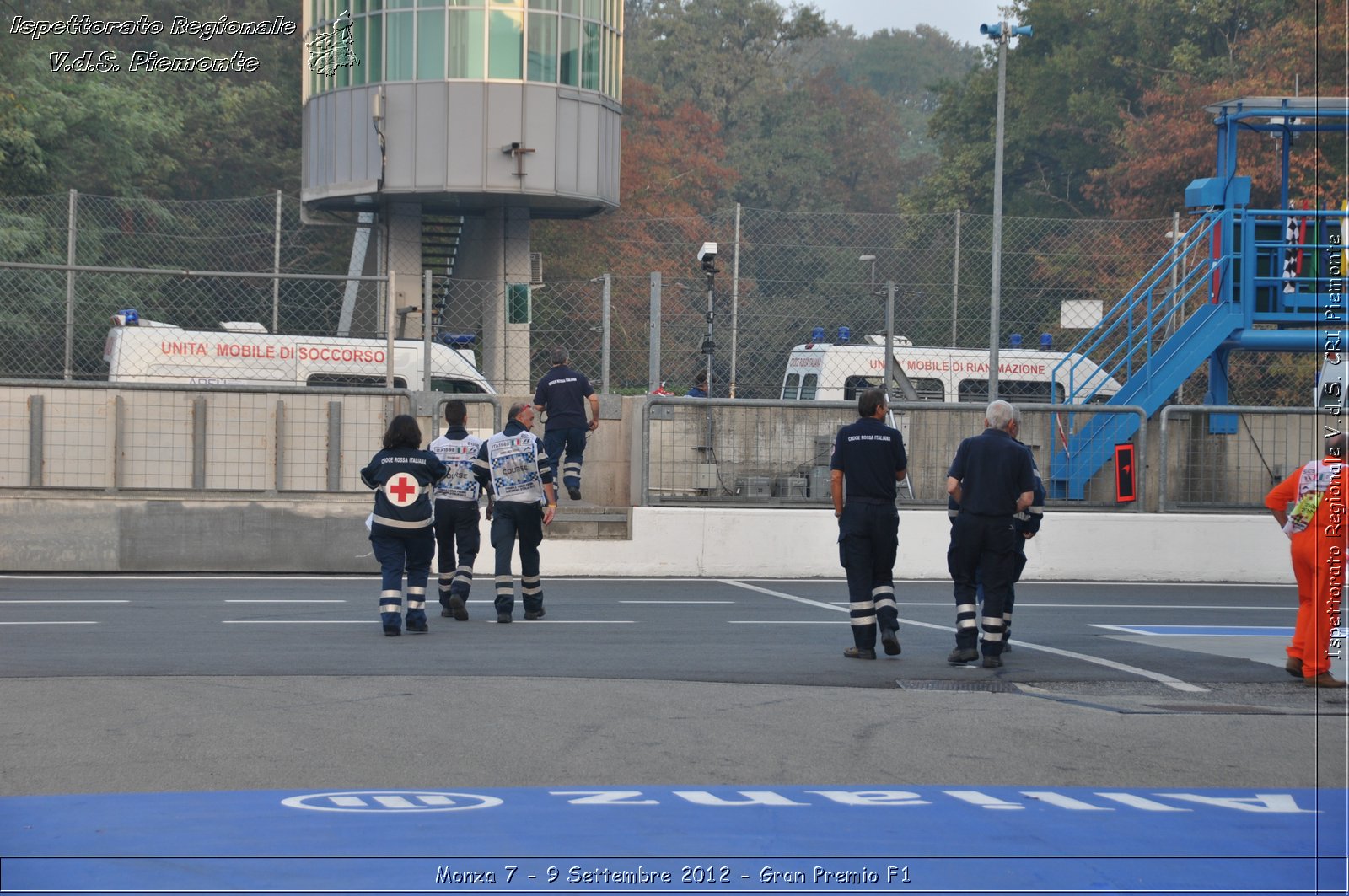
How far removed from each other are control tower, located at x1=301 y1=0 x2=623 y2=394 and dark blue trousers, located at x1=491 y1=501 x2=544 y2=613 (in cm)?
1352

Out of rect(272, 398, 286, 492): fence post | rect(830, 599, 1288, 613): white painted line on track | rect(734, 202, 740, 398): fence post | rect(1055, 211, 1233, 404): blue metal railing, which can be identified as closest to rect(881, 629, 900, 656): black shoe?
rect(830, 599, 1288, 613): white painted line on track

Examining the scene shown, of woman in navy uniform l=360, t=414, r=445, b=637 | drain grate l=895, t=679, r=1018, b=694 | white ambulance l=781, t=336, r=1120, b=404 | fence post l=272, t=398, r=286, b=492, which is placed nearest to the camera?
drain grate l=895, t=679, r=1018, b=694

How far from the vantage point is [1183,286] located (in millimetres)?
20969

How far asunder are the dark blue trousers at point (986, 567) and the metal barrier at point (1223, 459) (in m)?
8.09

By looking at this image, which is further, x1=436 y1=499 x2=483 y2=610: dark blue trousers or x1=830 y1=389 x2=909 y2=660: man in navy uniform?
x1=436 y1=499 x2=483 y2=610: dark blue trousers

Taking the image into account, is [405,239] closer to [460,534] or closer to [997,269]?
[997,269]

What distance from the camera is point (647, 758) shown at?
7.45 meters

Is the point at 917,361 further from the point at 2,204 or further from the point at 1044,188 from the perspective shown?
the point at 1044,188

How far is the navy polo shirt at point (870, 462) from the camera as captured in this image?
35.5ft

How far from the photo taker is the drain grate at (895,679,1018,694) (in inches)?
379

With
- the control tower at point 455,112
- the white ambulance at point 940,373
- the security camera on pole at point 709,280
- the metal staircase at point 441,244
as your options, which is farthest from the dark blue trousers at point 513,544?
the metal staircase at point 441,244

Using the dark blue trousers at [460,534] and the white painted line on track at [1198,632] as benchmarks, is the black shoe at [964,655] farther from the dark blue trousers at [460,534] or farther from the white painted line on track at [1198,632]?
the dark blue trousers at [460,534]

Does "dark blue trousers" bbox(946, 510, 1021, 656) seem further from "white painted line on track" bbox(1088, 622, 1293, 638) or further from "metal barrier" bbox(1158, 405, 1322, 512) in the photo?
"metal barrier" bbox(1158, 405, 1322, 512)

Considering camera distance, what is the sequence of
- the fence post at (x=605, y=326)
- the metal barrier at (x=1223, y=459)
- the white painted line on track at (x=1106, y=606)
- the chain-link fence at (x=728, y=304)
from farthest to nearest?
the chain-link fence at (x=728, y=304), the metal barrier at (x=1223, y=459), the fence post at (x=605, y=326), the white painted line on track at (x=1106, y=606)
